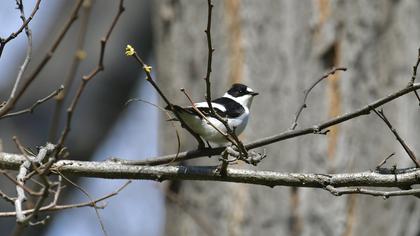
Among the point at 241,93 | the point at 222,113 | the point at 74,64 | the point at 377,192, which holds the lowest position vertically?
the point at 74,64

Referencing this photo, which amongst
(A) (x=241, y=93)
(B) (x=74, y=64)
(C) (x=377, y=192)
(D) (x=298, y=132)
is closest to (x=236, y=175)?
(D) (x=298, y=132)

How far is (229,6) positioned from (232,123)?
4.37 feet

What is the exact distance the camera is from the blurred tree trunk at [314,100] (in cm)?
468

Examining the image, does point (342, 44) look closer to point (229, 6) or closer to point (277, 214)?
point (229, 6)

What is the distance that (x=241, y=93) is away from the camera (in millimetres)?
4578

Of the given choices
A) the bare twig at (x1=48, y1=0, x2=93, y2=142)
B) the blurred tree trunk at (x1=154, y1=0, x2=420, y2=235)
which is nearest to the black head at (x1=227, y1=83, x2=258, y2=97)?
the blurred tree trunk at (x1=154, y1=0, x2=420, y2=235)

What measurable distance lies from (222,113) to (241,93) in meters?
0.77

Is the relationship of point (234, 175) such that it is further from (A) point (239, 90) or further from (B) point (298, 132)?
(A) point (239, 90)

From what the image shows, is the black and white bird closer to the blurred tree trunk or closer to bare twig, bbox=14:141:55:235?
the blurred tree trunk

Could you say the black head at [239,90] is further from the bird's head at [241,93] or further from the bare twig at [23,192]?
the bare twig at [23,192]

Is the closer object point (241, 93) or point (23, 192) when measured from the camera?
point (23, 192)

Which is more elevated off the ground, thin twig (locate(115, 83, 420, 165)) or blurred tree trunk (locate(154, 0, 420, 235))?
blurred tree trunk (locate(154, 0, 420, 235))

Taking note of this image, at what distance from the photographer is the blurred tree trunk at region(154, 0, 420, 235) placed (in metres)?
4.68

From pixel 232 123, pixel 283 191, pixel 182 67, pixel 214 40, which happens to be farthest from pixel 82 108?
pixel 232 123
